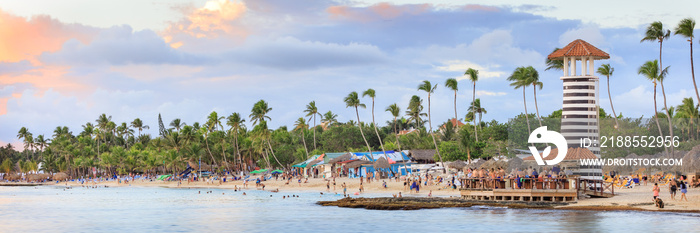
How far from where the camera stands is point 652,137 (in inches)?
2456

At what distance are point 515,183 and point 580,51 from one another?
8238 mm

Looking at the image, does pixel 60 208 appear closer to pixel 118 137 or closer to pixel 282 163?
pixel 282 163

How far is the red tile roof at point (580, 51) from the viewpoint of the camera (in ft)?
130

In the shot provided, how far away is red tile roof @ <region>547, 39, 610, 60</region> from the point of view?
39.8m

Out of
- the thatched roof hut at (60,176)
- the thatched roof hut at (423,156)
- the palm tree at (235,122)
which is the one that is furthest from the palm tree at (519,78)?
the thatched roof hut at (60,176)

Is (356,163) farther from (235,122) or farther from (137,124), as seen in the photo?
(137,124)

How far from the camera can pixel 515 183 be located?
39.7m

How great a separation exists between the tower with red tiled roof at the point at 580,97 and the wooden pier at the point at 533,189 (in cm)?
249

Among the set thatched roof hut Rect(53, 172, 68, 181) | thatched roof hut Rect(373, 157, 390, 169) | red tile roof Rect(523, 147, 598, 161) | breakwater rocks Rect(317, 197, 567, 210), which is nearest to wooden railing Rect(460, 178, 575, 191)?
breakwater rocks Rect(317, 197, 567, 210)

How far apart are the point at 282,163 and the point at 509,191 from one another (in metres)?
67.1

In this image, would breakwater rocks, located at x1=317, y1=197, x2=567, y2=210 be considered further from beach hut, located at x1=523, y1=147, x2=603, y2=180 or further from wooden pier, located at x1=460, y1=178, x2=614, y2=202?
beach hut, located at x1=523, y1=147, x2=603, y2=180

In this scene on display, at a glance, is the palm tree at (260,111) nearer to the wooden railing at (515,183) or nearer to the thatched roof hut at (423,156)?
the thatched roof hut at (423,156)

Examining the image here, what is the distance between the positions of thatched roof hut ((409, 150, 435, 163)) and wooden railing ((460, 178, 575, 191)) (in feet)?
126

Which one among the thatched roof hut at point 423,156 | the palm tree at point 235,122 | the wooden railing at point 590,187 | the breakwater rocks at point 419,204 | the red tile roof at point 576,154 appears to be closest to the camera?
the breakwater rocks at point 419,204
